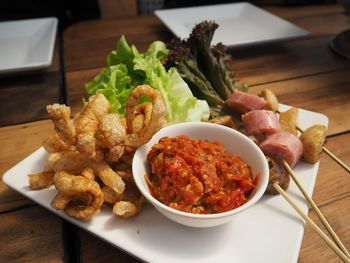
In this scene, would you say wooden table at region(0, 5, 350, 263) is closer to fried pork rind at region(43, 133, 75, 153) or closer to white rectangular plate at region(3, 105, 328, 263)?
white rectangular plate at region(3, 105, 328, 263)

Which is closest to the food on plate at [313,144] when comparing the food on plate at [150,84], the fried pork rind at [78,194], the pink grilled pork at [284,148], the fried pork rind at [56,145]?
the pink grilled pork at [284,148]

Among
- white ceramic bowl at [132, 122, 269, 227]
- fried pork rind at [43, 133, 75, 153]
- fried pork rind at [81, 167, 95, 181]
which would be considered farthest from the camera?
fried pork rind at [43, 133, 75, 153]

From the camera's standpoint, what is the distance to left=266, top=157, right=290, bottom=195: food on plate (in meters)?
1.26

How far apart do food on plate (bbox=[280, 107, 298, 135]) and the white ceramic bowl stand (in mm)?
354

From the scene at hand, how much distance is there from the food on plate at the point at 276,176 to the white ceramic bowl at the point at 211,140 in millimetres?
72

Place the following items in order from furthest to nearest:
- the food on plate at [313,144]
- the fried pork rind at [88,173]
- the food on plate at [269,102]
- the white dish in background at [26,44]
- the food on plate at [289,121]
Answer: the white dish in background at [26,44], the food on plate at [269,102], the food on plate at [289,121], the food on plate at [313,144], the fried pork rind at [88,173]

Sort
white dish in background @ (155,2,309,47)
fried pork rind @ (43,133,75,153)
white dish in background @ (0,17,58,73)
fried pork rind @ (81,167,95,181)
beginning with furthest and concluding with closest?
white dish in background @ (155,2,309,47) < white dish in background @ (0,17,58,73) < fried pork rind @ (43,133,75,153) < fried pork rind @ (81,167,95,181)

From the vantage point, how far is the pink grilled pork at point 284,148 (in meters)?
1.36

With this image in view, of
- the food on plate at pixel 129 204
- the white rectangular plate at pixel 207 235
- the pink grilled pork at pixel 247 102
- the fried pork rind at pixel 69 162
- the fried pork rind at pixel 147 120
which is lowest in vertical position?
the white rectangular plate at pixel 207 235

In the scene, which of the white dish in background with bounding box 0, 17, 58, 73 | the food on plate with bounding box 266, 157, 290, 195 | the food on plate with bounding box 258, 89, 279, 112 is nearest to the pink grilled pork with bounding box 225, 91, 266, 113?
the food on plate with bounding box 258, 89, 279, 112

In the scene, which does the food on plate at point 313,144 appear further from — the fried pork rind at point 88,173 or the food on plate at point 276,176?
the fried pork rind at point 88,173

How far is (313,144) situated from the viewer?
141 cm

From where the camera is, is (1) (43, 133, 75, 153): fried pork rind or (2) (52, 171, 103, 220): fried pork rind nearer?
(2) (52, 171, 103, 220): fried pork rind

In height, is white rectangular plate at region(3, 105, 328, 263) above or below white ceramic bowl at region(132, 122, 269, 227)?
below
